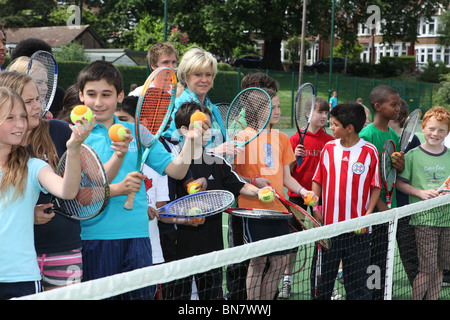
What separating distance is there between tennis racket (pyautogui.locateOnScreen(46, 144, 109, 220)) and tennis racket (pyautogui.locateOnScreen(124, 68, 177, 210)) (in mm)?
368

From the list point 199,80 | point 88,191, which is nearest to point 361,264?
point 199,80

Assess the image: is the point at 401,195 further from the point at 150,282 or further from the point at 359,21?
the point at 359,21

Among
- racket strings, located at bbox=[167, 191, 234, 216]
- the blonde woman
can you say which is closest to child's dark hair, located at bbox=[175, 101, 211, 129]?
the blonde woman

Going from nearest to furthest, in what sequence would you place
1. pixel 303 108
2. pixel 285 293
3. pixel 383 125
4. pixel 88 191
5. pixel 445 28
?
pixel 88 191 → pixel 285 293 → pixel 383 125 → pixel 303 108 → pixel 445 28

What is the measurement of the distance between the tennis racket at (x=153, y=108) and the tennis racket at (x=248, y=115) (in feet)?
2.79

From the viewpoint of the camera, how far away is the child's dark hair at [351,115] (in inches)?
160

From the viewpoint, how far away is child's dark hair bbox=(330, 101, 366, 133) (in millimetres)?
4055

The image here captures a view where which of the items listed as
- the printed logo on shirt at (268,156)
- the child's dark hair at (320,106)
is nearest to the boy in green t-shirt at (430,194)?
the child's dark hair at (320,106)

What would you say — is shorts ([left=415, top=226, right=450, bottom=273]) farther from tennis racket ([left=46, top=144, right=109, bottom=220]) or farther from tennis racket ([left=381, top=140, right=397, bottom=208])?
tennis racket ([left=46, top=144, right=109, bottom=220])

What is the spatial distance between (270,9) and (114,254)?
108 ft

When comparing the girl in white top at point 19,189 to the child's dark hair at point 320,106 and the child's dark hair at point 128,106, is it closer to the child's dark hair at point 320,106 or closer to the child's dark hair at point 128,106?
the child's dark hair at point 128,106

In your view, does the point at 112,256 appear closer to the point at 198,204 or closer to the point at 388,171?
the point at 198,204

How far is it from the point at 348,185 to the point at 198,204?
145 centimetres

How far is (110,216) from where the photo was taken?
2.85 meters
